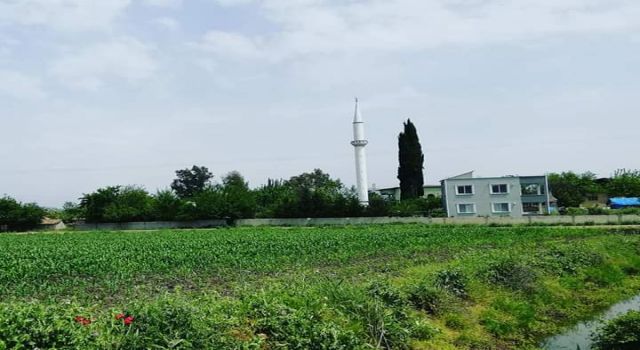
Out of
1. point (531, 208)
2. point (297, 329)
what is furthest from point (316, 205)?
point (297, 329)

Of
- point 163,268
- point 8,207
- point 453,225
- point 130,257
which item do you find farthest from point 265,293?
point 8,207

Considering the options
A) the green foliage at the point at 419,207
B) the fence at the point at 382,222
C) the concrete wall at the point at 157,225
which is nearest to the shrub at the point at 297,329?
the fence at the point at 382,222

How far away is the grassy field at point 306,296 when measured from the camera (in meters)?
7.16

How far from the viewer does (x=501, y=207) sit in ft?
201

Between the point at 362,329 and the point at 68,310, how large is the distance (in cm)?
470

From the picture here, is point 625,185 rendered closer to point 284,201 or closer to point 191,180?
point 284,201

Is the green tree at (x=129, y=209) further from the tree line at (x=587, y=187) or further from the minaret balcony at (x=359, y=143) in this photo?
the tree line at (x=587, y=187)

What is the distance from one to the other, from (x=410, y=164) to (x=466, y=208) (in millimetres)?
11562

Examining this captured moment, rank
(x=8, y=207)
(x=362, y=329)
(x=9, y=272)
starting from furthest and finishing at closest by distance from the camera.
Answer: (x=8, y=207), (x=9, y=272), (x=362, y=329)

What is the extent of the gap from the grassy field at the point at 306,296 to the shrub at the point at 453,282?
4 cm

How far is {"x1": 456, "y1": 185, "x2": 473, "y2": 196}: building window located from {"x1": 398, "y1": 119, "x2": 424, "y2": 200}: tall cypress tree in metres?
9.40

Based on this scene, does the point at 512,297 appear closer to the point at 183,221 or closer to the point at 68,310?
the point at 68,310

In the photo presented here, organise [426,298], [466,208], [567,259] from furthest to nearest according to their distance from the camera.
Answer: [466,208], [567,259], [426,298]

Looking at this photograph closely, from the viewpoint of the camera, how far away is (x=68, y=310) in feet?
23.2
